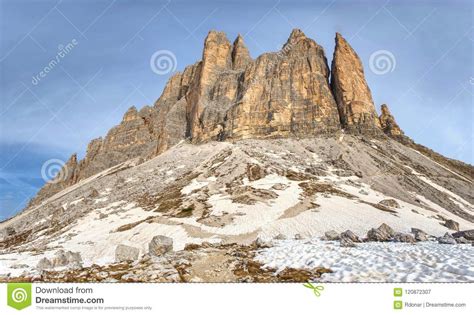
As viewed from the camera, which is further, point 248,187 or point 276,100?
point 276,100

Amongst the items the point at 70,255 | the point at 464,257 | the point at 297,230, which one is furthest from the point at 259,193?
the point at 464,257

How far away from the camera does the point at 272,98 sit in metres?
113

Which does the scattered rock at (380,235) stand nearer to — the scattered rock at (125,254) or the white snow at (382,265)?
the white snow at (382,265)

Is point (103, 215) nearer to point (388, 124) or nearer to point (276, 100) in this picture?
point (276, 100)

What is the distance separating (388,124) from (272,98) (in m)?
38.8

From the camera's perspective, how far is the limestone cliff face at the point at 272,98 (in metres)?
106

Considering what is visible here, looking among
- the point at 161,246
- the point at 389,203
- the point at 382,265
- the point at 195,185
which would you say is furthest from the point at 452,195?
the point at 161,246
